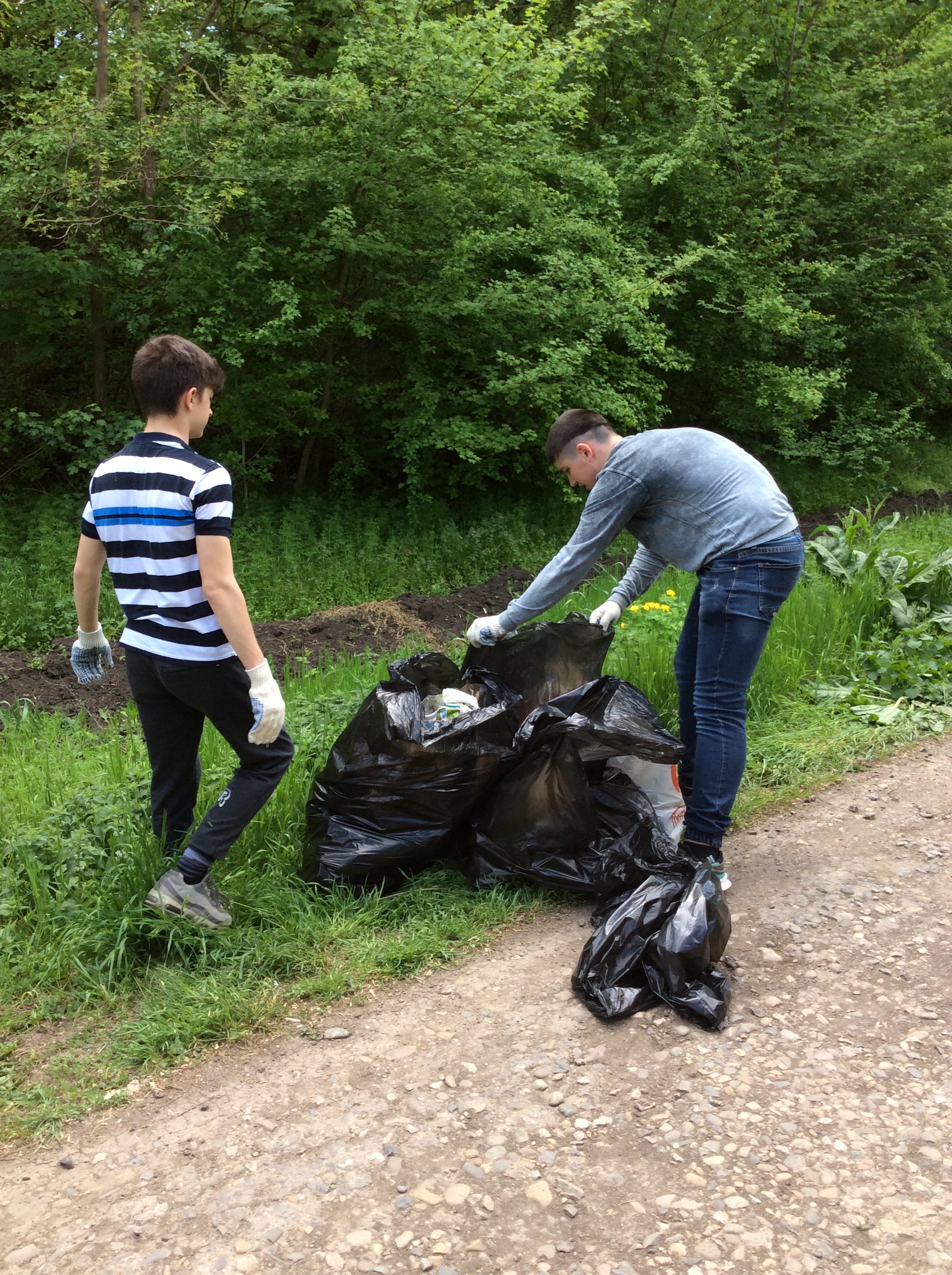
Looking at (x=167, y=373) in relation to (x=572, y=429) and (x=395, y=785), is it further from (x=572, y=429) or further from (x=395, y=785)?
(x=395, y=785)

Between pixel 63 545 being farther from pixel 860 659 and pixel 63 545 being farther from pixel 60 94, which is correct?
pixel 860 659

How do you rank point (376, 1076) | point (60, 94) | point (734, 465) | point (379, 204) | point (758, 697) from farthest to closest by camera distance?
point (379, 204), point (60, 94), point (758, 697), point (734, 465), point (376, 1076)

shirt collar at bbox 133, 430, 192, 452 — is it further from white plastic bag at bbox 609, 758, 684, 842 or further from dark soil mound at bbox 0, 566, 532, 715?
dark soil mound at bbox 0, 566, 532, 715

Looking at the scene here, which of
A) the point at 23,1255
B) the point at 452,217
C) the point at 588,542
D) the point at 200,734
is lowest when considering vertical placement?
the point at 23,1255

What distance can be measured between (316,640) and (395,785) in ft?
10.2

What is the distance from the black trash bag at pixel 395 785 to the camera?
322cm

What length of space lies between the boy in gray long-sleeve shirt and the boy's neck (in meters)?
1.20

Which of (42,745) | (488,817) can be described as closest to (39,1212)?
(488,817)

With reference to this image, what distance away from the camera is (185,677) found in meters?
2.92

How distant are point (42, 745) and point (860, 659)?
13.4 feet

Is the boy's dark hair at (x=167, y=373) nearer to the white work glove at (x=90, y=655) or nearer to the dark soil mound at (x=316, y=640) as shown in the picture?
the white work glove at (x=90, y=655)

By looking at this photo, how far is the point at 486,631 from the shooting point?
3.58 m

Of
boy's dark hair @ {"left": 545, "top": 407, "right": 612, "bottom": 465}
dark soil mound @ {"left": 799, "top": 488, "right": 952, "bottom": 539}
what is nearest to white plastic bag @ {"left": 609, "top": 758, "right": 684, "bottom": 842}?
boy's dark hair @ {"left": 545, "top": 407, "right": 612, "bottom": 465}

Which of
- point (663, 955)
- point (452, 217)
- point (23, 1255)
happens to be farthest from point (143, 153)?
point (23, 1255)
